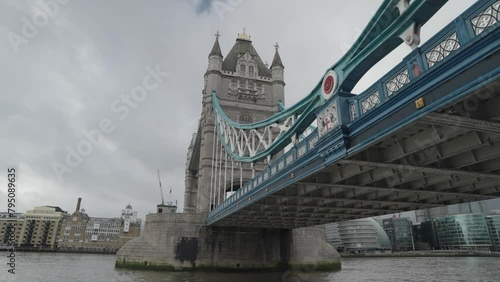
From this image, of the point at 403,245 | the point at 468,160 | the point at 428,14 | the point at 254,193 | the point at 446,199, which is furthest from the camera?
the point at 403,245

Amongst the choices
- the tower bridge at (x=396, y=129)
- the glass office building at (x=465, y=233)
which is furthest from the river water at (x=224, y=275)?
the glass office building at (x=465, y=233)

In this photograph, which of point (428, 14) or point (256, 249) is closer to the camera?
point (428, 14)

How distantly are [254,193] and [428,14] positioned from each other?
13.3m

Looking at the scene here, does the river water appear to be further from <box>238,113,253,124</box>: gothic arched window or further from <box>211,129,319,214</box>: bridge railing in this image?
<box>238,113,253,124</box>: gothic arched window

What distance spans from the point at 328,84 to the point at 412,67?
10.8ft

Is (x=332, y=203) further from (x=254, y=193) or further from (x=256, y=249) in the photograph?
(x=256, y=249)

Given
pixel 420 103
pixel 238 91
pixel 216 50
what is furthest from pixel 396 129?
pixel 216 50

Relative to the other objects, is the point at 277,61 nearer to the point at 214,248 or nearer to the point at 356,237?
the point at 214,248

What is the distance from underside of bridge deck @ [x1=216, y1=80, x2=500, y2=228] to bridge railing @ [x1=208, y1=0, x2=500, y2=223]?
851 mm

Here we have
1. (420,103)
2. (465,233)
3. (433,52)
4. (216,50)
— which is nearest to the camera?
(433,52)

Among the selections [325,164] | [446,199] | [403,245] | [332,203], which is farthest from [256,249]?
[403,245]

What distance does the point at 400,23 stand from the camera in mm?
7012

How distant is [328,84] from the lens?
31.0 feet

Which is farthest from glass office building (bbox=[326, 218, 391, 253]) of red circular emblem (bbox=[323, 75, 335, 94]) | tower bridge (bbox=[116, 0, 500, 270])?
red circular emblem (bbox=[323, 75, 335, 94])
